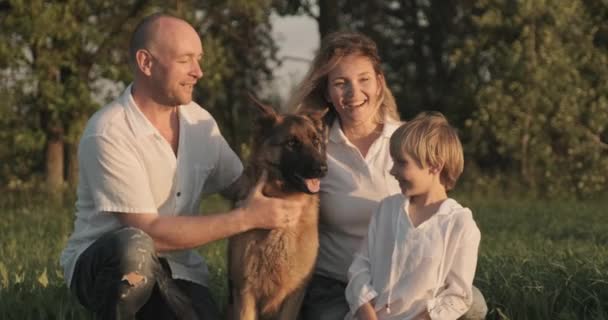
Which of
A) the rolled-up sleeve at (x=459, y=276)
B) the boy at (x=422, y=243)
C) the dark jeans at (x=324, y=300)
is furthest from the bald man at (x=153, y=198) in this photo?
the rolled-up sleeve at (x=459, y=276)

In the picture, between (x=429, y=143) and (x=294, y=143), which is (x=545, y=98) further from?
(x=429, y=143)

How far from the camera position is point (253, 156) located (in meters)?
5.14

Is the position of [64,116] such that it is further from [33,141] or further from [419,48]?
[419,48]

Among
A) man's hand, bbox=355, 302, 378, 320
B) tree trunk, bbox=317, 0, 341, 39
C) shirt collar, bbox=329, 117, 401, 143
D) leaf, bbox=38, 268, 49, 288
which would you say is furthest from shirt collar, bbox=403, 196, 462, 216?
tree trunk, bbox=317, 0, 341, 39

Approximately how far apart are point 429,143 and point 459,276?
0.68m

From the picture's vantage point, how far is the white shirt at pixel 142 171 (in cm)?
480

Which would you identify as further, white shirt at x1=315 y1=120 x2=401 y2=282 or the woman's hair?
the woman's hair

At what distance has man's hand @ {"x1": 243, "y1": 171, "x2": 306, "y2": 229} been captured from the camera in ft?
16.0

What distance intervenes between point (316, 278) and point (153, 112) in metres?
1.39

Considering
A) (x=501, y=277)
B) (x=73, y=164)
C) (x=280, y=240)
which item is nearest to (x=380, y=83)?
(x=280, y=240)

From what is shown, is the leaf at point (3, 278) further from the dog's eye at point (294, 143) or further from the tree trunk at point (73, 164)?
the tree trunk at point (73, 164)

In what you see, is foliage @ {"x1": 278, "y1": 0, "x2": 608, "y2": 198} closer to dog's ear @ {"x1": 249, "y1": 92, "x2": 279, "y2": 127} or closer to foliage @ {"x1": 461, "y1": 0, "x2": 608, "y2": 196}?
foliage @ {"x1": 461, "y1": 0, "x2": 608, "y2": 196}

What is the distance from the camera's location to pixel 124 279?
4.59 m

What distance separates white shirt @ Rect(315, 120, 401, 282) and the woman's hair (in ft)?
0.60
